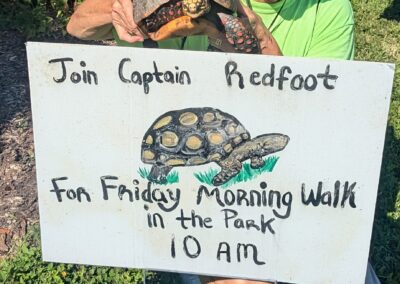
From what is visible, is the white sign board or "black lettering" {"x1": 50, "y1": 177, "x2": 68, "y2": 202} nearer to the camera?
Result: the white sign board

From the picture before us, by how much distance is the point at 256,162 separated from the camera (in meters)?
1.95

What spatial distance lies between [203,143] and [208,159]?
0.05 meters

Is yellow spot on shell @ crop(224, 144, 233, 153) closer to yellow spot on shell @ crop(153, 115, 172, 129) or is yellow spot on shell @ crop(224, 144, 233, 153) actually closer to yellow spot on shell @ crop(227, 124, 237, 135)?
yellow spot on shell @ crop(227, 124, 237, 135)

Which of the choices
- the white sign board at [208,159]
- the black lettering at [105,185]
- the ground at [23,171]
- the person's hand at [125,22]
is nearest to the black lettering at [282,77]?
the white sign board at [208,159]

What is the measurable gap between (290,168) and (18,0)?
3.19 metres

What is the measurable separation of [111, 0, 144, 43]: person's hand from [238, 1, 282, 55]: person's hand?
12.3 inches

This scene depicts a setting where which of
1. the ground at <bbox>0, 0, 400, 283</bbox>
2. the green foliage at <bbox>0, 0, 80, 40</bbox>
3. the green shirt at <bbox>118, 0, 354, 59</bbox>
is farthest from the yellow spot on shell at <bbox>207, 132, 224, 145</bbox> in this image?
the green foliage at <bbox>0, 0, 80, 40</bbox>

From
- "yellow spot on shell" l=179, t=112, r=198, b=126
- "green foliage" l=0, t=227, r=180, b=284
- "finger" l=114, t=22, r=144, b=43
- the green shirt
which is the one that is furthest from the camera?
"green foliage" l=0, t=227, r=180, b=284

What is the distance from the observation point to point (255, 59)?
184 cm

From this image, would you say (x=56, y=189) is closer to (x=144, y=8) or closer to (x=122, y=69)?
(x=122, y=69)

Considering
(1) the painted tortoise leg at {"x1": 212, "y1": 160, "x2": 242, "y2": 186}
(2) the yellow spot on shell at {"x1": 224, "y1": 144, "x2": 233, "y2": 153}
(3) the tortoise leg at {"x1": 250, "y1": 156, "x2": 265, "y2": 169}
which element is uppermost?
(2) the yellow spot on shell at {"x1": 224, "y1": 144, "x2": 233, "y2": 153}

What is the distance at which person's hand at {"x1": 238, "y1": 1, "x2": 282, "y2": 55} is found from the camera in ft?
6.66

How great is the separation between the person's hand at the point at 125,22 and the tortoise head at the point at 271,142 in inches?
18.7

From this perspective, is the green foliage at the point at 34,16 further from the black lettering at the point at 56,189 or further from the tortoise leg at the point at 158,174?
the tortoise leg at the point at 158,174
